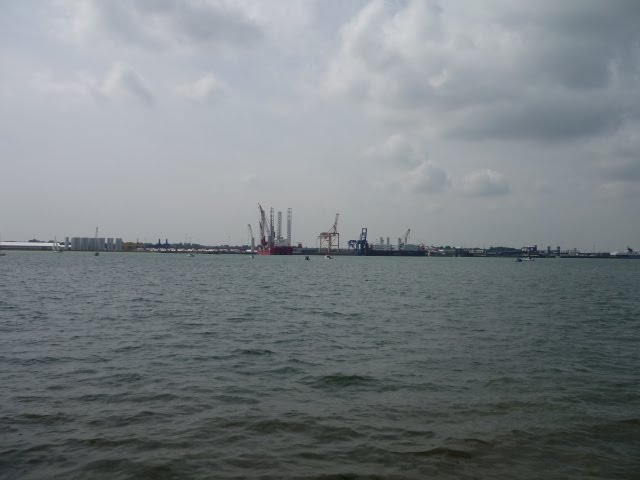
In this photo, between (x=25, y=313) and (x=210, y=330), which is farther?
(x=25, y=313)

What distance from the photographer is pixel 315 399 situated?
10586 mm

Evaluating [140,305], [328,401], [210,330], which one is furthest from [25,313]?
[328,401]

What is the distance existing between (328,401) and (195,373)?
4.07 metres

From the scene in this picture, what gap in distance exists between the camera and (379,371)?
13.1 metres

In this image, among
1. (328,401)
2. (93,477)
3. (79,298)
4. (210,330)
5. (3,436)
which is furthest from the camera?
(79,298)

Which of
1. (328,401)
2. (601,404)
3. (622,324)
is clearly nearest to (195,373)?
(328,401)

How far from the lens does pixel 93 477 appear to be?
269 inches

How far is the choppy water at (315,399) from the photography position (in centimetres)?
746

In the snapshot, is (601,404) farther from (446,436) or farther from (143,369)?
(143,369)

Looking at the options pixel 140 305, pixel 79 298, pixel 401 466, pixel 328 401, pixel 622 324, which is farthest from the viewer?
pixel 79 298

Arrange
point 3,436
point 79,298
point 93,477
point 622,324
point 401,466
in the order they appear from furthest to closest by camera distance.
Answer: point 79,298 → point 622,324 → point 3,436 → point 401,466 → point 93,477

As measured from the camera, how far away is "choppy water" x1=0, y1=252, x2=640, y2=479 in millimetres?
7461

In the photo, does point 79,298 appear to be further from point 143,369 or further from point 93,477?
point 93,477

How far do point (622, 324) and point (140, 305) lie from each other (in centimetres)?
2540
